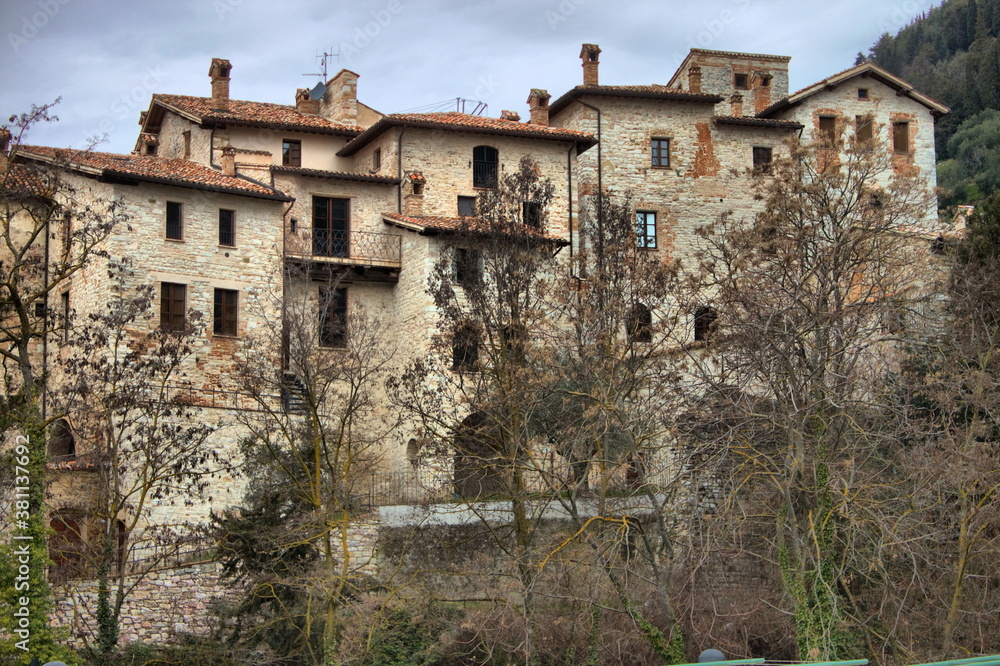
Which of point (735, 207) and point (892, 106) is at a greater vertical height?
point (892, 106)

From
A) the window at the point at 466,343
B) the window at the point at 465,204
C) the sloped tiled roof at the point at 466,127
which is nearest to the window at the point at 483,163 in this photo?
the window at the point at 465,204

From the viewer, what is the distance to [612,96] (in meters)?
41.2

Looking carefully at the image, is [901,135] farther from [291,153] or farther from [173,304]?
Answer: [173,304]

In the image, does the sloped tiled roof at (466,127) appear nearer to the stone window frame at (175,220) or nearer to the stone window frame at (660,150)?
the stone window frame at (660,150)

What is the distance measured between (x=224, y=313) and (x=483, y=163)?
9.55 metres

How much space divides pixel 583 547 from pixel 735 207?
64.7ft

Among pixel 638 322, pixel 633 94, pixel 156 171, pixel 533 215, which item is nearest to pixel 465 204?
pixel 533 215

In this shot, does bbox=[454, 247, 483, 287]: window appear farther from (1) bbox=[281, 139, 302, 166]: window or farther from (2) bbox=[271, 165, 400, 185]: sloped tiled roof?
(1) bbox=[281, 139, 302, 166]: window

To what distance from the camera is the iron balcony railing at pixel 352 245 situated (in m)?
36.1

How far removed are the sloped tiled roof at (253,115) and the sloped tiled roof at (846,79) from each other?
1432 centimetres

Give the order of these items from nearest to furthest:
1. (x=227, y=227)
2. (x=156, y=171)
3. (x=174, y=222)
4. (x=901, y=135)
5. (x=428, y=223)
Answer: (x=156, y=171)
(x=174, y=222)
(x=227, y=227)
(x=428, y=223)
(x=901, y=135)

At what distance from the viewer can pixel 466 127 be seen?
38031mm

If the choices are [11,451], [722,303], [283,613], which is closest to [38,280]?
[11,451]

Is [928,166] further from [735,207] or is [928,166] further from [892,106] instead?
[735,207]
